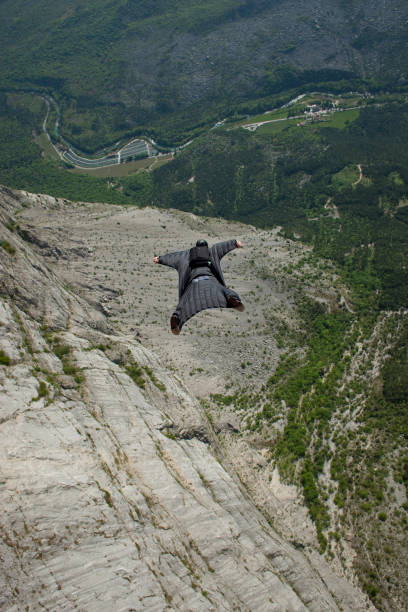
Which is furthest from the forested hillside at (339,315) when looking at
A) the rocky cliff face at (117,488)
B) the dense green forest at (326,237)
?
the rocky cliff face at (117,488)

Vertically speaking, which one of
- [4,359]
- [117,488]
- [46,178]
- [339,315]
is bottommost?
[339,315]

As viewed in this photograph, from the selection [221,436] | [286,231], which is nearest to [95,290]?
[221,436]

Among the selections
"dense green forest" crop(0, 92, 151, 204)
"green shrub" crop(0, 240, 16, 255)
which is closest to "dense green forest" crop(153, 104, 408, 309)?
"dense green forest" crop(0, 92, 151, 204)

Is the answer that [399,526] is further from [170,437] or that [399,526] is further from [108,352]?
[108,352]

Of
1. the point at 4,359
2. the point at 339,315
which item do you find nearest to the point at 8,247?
the point at 4,359

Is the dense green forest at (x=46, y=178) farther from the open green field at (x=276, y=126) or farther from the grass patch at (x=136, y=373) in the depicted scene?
the grass patch at (x=136, y=373)

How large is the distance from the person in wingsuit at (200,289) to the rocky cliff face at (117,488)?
40.6ft

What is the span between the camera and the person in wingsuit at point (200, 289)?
1925cm

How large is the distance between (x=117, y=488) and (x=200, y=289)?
15147mm

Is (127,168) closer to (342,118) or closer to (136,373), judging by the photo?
(342,118)

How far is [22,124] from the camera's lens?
185500 mm

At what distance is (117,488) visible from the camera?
24266mm

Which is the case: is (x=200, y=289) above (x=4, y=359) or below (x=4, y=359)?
above

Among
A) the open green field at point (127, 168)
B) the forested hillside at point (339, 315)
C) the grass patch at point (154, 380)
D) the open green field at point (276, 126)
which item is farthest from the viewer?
the open green field at point (276, 126)
